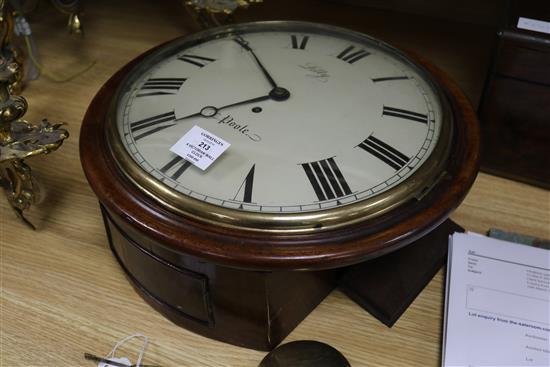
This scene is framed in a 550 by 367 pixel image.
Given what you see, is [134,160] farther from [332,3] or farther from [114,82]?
[332,3]

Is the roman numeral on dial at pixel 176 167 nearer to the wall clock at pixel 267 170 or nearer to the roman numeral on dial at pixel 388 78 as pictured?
the wall clock at pixel 267 170

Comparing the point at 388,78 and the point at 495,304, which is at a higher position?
the point at 388,78

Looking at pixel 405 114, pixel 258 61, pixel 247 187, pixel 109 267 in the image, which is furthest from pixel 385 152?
pixel 109 267

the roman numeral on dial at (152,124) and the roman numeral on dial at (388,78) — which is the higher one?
the roman numeral on dial at (388,78)

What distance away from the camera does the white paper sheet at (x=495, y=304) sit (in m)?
0.89

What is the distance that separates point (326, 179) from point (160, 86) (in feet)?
1.15

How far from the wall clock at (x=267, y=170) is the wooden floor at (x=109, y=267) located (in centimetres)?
5

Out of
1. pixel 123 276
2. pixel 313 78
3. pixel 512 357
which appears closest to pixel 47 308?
pixel 123 276

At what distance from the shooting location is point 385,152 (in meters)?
0.85

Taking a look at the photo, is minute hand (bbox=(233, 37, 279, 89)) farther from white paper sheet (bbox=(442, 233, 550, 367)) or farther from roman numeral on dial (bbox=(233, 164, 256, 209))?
white paper sheet (bbox=(442, 233, 550, 367))

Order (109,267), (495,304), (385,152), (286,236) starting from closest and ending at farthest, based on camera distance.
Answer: (286,236), (385,152), (495,304), (109,267)

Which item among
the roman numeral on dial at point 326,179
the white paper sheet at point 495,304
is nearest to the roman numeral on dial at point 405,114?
the roman numeral on dial at point 326,179

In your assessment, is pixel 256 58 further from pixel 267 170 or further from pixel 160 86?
pixel 267 170

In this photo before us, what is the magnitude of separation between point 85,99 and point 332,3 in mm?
706
